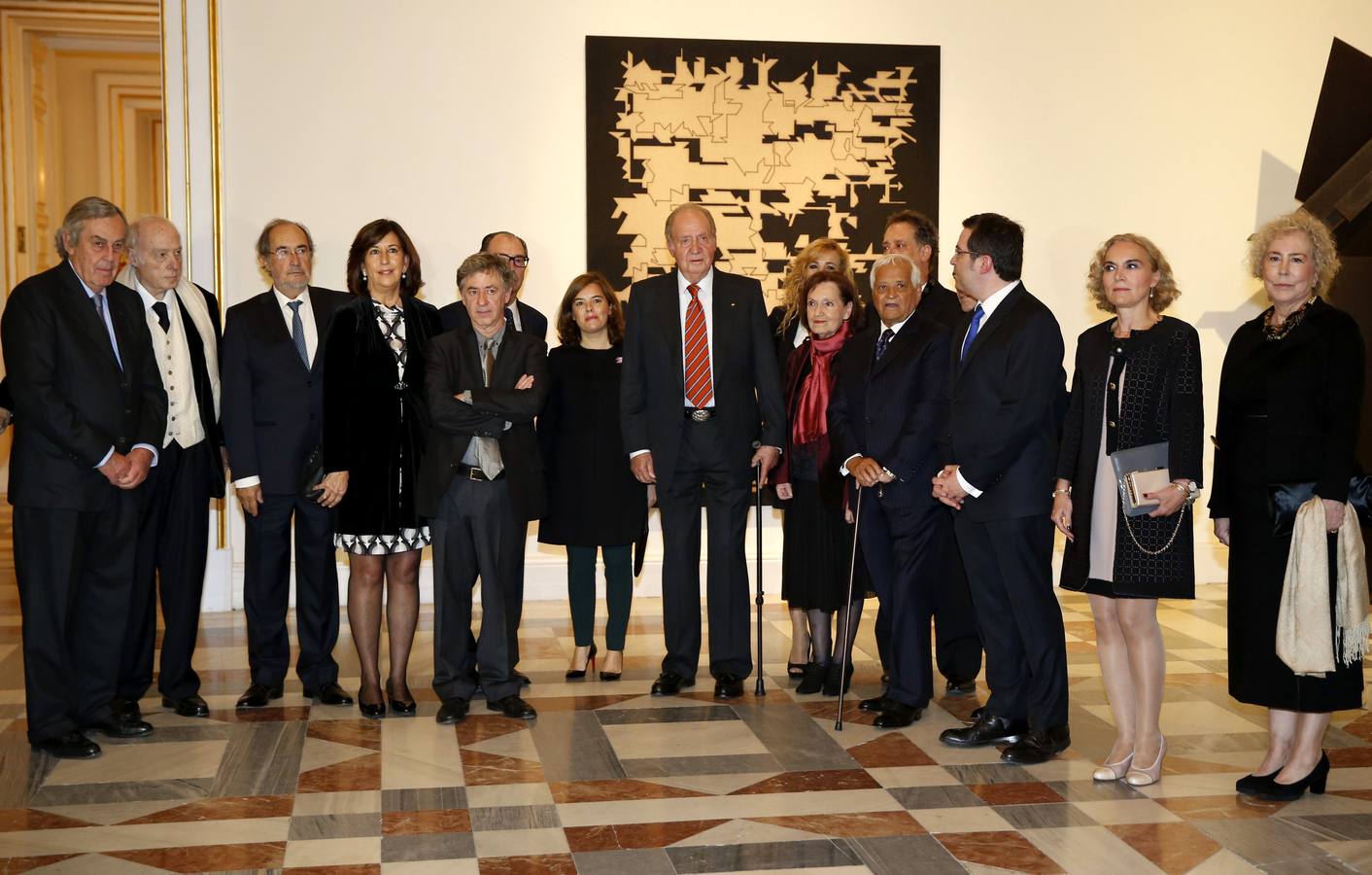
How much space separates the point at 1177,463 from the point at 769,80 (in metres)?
4.00

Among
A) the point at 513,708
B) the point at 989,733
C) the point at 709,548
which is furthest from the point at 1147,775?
the point at 513,708

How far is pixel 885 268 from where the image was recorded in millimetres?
4508

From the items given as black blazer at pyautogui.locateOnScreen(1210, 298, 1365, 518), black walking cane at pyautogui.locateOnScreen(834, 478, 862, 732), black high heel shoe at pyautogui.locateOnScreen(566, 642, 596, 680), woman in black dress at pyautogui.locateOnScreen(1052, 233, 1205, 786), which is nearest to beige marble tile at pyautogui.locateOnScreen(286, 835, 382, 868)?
black walking cane at pyautogui.locateOnScreen(834, 478, 862, 732)

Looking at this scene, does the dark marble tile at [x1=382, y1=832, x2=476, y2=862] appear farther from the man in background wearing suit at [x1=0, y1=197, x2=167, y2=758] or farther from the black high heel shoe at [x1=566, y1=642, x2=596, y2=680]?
the black high heel shoe at [x1=566, y1=642, x2=596, y2=680]

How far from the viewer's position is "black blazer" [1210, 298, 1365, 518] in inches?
141

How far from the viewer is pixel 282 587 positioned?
16.0 feet

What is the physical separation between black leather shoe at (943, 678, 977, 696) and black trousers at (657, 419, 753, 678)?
29.1 inches

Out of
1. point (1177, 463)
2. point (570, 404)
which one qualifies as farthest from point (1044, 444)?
point (570, 404)

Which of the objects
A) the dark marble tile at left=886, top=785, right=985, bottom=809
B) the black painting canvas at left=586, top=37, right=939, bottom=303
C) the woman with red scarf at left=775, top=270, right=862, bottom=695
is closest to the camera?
the dark marble tile at left=886, top=785, right=985, bottom=809

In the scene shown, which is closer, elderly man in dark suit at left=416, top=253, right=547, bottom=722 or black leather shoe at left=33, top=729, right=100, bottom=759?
black leather shoe at left=33, top=729, right=100, bottom=759

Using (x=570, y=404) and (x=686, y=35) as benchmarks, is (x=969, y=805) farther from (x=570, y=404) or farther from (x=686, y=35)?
(x=686, y=35)

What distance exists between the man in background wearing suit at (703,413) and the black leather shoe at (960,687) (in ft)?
2.44

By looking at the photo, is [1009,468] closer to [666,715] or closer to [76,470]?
[666,715]

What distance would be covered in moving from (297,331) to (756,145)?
316 centimetres
